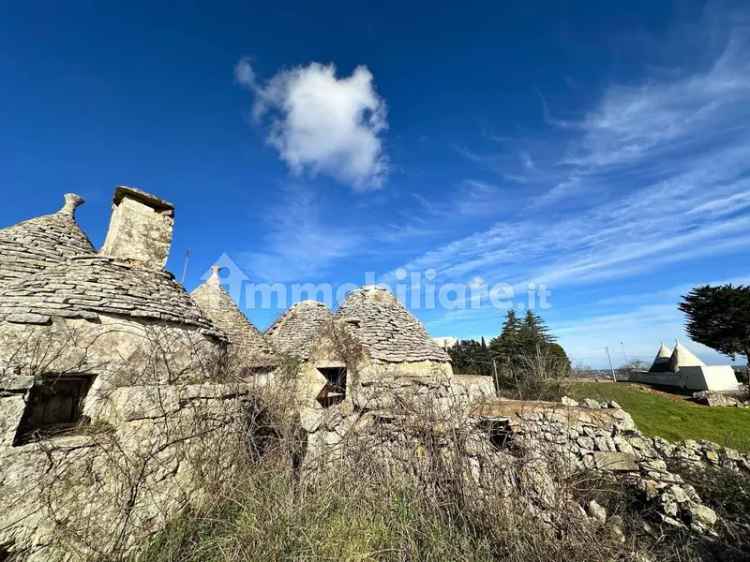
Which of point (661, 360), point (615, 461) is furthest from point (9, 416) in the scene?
point (661, 360)

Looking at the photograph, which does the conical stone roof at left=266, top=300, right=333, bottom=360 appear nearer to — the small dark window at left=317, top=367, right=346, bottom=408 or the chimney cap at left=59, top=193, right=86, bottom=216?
the small dark window at left=317, top=367, right=346, bottom=408

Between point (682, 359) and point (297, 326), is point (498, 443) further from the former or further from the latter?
point (682, 359)

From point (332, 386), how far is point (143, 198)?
6982 millimetres

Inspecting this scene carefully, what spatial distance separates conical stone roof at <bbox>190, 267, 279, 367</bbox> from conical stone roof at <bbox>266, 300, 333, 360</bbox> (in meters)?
0.59

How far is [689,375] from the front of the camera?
20.8 metres

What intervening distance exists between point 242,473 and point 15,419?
223cm

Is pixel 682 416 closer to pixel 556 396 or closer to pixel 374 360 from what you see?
pixel 556 396

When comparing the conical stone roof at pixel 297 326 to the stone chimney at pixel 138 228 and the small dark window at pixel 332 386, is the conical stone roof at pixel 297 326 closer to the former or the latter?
the small dark window at pixel 332 386

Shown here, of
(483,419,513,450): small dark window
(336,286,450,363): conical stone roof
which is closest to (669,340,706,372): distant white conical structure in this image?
(336,286,450,363): conical stone roof

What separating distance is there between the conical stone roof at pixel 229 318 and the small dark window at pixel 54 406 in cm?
748

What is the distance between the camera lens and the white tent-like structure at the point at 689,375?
64.5 ft

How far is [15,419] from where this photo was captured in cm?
300

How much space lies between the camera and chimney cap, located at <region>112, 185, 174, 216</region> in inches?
295

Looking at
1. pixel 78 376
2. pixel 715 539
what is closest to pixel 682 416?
pixel 715 539
